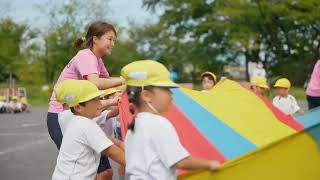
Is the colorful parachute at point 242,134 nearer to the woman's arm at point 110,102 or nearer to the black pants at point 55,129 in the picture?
the woman's arm at point 110,102

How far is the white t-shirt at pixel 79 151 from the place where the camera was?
13.0 feet

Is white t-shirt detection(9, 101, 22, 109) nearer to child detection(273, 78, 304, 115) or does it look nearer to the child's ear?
child detection(273, 78, 304, 115)

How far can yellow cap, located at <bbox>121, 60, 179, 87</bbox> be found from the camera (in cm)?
325

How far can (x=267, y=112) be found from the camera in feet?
16.8

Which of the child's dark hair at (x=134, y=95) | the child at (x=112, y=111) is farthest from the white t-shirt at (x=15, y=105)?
the child's dark hair at (x=134, y=95)

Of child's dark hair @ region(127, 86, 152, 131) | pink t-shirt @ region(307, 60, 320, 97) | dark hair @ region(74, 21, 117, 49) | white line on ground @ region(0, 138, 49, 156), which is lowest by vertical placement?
white line on ground @ region(0, 138, 49, 156)

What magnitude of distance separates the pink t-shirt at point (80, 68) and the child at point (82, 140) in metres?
0.47

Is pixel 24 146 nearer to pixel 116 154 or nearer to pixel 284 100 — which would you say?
pixel 284 100

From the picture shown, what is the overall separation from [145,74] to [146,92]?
10 cm

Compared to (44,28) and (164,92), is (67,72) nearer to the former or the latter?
(164,92)

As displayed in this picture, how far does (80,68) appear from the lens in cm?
467

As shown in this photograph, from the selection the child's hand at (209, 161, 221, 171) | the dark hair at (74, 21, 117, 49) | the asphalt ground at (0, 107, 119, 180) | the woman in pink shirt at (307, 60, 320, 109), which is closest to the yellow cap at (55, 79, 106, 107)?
the dark hair at (74, 21, 117, 49)

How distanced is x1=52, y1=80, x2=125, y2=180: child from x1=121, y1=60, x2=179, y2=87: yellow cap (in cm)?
68

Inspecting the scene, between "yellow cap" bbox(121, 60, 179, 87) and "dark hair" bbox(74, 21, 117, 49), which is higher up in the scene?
"dark hair" bbox(74, 21, 117, 49)
